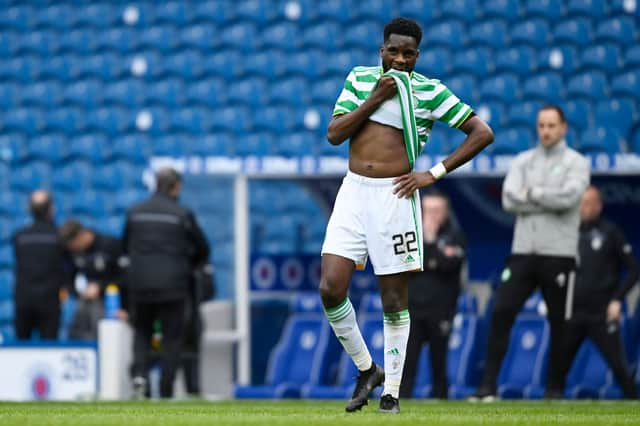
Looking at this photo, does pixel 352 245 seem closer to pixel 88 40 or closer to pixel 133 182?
pixel 133 182

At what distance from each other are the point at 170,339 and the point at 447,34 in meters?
5.00

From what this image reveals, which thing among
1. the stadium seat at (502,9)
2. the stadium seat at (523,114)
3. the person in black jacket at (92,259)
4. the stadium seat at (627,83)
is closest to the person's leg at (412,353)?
the person in black jacket at (92,259)

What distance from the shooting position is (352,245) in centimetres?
693

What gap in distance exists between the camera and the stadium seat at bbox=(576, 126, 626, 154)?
13.4 m

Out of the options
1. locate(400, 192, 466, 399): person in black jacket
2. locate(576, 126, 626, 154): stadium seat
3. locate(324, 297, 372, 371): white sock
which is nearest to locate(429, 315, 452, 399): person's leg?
locate(400, 192, 466, 399): person in black jacket

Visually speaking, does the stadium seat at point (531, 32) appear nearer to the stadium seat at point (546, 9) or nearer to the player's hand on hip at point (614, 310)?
the stadium seat at point (546, 9)

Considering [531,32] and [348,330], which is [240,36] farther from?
[348,330]

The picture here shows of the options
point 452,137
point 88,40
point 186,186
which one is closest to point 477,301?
point 452,137

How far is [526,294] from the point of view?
9.72 meters

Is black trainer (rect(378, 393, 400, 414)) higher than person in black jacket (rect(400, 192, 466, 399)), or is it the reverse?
person in black jacket (rect(400, 192, 466, 399))

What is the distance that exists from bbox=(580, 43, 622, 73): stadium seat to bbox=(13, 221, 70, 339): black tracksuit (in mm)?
5363

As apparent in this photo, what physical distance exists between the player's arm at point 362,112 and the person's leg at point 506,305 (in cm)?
311

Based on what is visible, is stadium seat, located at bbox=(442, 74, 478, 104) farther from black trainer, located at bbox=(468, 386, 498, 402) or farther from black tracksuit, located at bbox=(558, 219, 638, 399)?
black trainer, located at bbox=(468, 386, 498, 402)

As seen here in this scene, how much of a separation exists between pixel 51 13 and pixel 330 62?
10.7 ft
